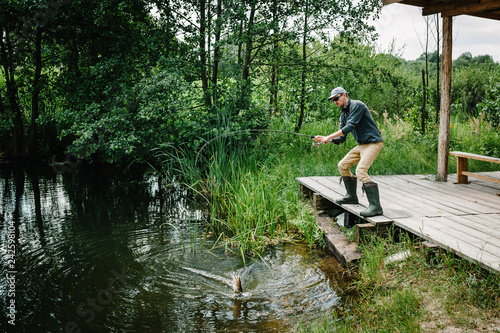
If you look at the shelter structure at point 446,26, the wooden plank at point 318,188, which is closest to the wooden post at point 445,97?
the shelter structure at point 446,26

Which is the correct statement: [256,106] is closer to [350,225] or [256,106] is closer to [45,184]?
[350,225]

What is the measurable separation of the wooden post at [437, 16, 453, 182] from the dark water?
310cm

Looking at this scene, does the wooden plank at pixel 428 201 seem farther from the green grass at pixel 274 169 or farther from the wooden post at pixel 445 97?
the green grass at pixel 274 169

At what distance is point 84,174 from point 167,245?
21.7 feet

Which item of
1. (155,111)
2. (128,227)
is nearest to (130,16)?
(155,111)

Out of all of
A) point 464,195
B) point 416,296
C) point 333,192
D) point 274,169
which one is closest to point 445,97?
point 464,195

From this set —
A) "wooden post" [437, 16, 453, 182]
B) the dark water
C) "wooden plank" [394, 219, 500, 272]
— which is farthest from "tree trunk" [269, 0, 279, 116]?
"wooden plank" [394, 219, 500, 272]

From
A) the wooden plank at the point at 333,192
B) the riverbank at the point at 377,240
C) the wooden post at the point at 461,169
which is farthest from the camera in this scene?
the wooden post at the point at 461,169

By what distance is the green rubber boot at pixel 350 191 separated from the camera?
554 centimetres

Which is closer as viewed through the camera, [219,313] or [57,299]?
[219,313]

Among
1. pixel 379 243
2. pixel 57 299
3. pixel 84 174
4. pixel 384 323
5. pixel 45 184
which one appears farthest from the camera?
pixel 84 174

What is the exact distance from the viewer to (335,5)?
8977 millimetres

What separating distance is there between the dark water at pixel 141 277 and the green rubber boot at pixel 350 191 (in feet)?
2.55

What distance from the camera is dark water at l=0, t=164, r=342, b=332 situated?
12.7 ft
